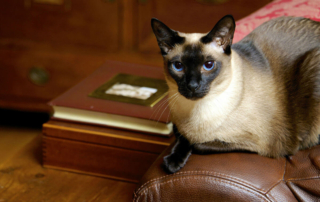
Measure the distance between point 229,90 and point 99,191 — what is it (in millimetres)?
545

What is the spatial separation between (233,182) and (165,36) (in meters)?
0.43

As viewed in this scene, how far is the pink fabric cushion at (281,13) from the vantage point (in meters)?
1.25

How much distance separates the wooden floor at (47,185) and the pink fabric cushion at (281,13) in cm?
66

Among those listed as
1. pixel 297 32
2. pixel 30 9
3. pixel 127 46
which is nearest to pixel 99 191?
pixel 297 32

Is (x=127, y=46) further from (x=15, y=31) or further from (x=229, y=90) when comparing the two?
(x=229, y=90)

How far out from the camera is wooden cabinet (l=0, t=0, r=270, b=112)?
1.97 m

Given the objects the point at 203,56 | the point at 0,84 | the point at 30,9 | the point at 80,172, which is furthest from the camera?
the point at 0,84

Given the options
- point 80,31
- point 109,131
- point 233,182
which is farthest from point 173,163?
point 80,31

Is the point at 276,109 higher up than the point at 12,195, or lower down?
higher up

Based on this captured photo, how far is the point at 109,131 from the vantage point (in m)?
1.27

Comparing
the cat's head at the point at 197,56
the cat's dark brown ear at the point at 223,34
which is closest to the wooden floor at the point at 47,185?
→ the cat's head at the point at 197,56

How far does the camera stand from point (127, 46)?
2.04 metres

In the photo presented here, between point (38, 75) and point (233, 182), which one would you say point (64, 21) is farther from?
point (233, 182)

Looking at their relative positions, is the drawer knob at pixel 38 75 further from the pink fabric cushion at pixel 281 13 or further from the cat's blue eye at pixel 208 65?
the cat's blue eye at pixel 208 65
